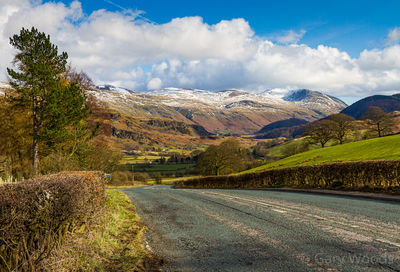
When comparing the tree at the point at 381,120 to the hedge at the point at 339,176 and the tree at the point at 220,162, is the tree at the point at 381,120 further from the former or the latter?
the hedge at the point at 339,176

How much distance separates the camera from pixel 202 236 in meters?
7.91

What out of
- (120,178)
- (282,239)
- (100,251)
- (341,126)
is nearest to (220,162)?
(120,178)

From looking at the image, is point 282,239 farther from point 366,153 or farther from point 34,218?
point 366,153

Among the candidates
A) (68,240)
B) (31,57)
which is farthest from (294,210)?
(31,57)

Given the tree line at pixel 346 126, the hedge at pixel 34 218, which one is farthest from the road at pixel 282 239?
the tree line at pixel 346 126

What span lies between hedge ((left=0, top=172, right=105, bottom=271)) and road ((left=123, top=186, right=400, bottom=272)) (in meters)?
2.33

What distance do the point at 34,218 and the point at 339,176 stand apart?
756 inches

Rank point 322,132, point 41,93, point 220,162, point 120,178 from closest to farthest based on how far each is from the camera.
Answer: point 41,93 → point 220,162 → point 322,132 → point 120,178

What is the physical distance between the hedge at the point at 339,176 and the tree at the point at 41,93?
20137mm

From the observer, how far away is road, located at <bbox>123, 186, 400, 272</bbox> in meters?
5.45

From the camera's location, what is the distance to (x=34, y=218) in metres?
4.73

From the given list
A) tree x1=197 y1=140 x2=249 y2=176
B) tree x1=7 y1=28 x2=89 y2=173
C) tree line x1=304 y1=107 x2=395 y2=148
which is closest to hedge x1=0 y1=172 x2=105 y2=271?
tree x1=7 y1=28 x2=89 y2=173

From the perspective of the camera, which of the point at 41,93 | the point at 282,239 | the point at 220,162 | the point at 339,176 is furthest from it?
the point at 220,162

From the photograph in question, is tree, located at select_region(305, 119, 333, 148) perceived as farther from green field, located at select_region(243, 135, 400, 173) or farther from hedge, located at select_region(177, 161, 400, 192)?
hedge, located at select_region(177, 161, 400, 192)
